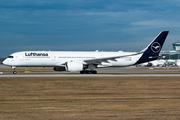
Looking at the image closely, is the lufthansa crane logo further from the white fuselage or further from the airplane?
the white fuselage

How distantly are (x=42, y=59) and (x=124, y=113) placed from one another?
3263cm

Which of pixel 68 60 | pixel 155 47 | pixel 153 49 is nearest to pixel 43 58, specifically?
pixel 68 60

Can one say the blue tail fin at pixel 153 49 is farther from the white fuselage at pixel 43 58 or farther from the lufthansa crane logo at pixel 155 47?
the white fuselage at pixel 43 58

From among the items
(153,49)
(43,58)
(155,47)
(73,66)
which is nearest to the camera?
(73,66)

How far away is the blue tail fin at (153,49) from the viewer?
155ft

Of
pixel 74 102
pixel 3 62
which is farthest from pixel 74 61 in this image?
pixel 74 102

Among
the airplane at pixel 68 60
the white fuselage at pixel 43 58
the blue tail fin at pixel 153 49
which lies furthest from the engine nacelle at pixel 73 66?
the blue tail fin at pixel 153 49

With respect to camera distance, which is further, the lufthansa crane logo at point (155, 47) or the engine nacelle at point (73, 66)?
the lufthansa crane logo at point (155, 47)

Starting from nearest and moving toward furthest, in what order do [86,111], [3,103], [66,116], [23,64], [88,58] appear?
[66,116]
[86,111]
[3,103]
[23,64]
[88,58]

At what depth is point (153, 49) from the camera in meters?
47.3

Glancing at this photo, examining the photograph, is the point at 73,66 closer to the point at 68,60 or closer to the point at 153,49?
the point at 68,60

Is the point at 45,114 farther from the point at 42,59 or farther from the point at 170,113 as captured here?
the point at 42,59

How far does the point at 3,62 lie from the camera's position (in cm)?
4338

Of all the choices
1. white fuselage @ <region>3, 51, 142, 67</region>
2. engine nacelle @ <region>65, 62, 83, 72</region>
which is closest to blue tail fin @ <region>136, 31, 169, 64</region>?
white fuselage @ <region>3, 51, 142, 67</region>
